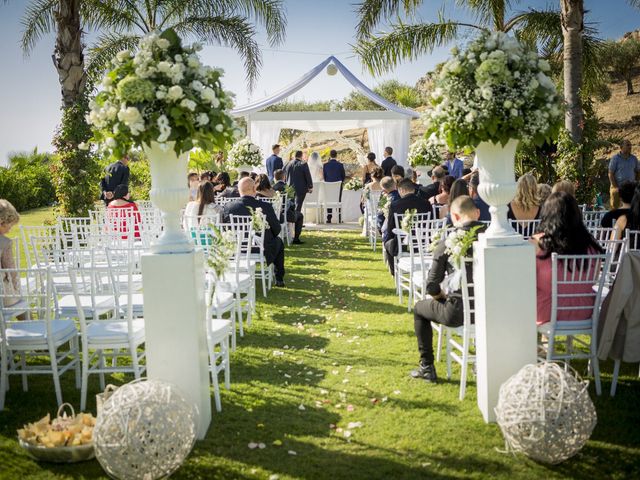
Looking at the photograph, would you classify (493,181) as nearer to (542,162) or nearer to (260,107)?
(542,162)

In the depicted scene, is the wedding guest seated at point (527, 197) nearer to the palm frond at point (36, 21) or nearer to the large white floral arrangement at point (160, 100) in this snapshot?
the large white floral arrangement at point (160, 100)

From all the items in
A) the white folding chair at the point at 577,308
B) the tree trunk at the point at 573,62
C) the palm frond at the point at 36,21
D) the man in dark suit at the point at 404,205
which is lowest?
the white folding chair at the point at 577,308

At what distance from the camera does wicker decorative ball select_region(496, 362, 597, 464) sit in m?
3.42

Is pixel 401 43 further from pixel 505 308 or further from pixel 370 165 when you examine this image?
pixel 505 308

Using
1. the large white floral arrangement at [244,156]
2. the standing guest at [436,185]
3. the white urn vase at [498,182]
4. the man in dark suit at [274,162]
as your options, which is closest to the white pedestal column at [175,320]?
the white urn vase at [498,182]

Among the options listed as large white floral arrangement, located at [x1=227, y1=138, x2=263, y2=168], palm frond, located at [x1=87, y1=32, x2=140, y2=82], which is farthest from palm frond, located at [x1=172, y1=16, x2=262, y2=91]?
large white floral arrangement, located at [x1=227, y1=138, x2=263, y2=168]

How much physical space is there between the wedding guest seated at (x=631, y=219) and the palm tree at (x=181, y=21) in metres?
10.5

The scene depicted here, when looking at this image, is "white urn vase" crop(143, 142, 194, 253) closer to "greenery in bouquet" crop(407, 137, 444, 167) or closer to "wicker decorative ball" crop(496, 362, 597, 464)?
"wicker decorative ball" crop(496, 362, 597, 464)

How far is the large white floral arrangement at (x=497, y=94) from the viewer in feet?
12.8

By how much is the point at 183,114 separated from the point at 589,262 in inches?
118

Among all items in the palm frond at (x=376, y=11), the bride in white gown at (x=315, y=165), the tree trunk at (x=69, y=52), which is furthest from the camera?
the bride in white gown at (x=315, y=165)

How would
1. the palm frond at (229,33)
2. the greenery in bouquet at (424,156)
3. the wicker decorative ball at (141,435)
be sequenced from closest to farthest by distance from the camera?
the wicker decorative ball at (141,435), the greenery in bouquet at (424,156), the palm frond at (229,33)

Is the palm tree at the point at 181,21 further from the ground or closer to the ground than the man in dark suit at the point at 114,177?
further from the ground

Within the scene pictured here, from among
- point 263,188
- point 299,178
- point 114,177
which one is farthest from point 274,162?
point 114,177
